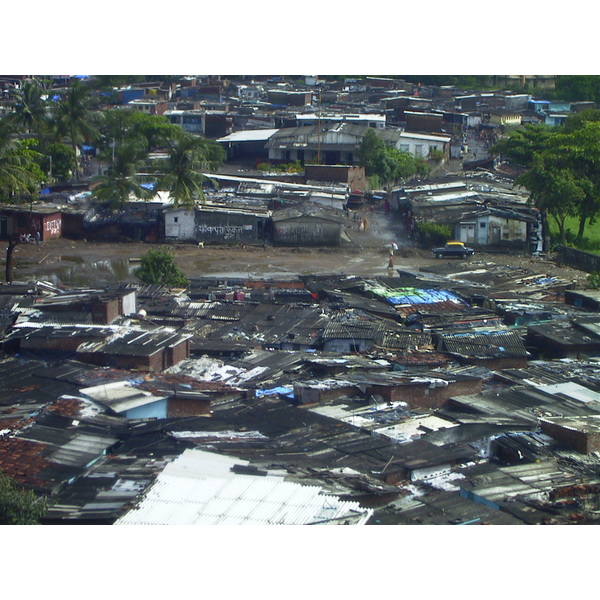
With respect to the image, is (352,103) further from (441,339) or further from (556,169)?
(441,339)

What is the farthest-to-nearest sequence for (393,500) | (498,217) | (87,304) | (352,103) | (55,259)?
(352,103), (498,217), (55,259), (87,304), (393,500)

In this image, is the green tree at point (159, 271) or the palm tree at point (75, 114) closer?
the green tree at point (159, 271)

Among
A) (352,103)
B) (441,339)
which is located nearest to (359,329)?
(441,339)

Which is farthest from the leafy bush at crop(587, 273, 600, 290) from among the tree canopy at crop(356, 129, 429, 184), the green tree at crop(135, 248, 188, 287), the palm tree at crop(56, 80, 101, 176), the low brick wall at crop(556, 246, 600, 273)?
the palm tree at crop(56, 80, 101, 176)

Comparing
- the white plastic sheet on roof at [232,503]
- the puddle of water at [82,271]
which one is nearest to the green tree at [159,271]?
the puddle of water at [82,271]

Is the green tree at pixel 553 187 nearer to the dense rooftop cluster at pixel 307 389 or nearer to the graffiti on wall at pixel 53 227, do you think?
the dense rooftop cluster at pixel 307 389

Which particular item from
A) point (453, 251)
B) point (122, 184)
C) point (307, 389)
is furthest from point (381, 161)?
point (307, 389)
